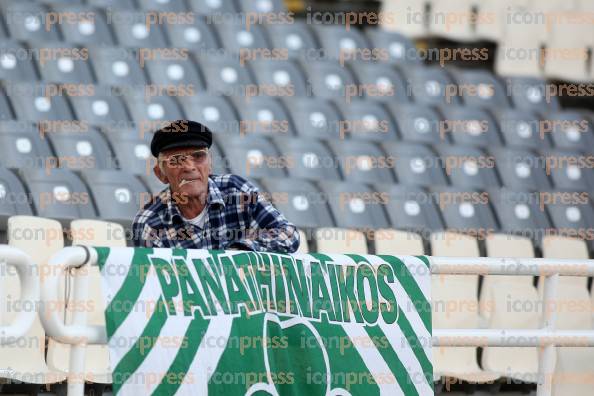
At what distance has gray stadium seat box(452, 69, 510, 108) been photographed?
1089 centimetres

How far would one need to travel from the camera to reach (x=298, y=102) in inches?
375

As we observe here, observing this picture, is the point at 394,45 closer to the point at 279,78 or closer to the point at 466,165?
the point at 279,78

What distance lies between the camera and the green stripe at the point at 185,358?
426cm

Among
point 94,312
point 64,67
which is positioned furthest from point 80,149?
point 94,312

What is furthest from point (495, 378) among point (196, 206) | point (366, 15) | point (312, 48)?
point (366, 15)

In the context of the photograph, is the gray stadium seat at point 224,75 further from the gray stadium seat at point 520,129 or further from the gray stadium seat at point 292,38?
the gray stadium seat at point 520,129

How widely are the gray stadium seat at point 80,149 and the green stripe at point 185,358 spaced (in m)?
3.72

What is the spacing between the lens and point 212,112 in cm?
908

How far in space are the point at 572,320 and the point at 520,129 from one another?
127 inches

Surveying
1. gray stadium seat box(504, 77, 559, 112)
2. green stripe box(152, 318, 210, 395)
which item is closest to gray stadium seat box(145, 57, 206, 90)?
gray stadium seat box(504, 77, 559, 112)

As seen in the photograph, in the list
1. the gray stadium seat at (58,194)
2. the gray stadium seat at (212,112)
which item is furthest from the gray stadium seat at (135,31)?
the gray stadium seat at (58,194)

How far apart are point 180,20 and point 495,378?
438 centimetres

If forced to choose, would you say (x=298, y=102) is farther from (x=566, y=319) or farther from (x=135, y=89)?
(x=566, y=319)

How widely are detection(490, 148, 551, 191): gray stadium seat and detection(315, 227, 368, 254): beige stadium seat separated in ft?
10.2
